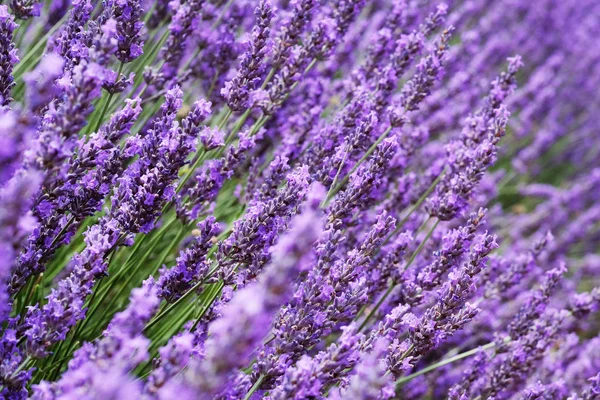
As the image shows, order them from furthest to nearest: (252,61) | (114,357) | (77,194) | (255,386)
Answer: (252,61) < (77,194) < (255,386) < (114,357)

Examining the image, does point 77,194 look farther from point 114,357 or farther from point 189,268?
point 114,357

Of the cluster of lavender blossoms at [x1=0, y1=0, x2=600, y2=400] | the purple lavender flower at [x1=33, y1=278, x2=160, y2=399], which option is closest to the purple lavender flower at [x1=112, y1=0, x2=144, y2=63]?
the cluster of lavender blossoms at [x1=0, y1=0, x2=600, y2=400]

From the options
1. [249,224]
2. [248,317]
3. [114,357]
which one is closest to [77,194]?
[249,224]

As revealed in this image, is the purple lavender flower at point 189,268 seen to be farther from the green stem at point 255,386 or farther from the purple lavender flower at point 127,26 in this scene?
the purple lavender flower at point 127,26

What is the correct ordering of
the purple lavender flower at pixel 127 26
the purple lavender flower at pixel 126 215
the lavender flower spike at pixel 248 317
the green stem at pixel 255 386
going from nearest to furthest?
the lavender flower spike at pixel 248 317
the purple lavender flower at pixel 126 215
the green stem at pixel 255 386
the purple lavender flower at pixel 127 26

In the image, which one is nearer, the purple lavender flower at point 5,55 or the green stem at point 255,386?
the green stem at point 255,386

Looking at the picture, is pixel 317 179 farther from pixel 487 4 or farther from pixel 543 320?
pixel 487 4

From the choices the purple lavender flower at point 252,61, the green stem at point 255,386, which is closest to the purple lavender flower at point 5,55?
the purple lavender flower at point 252,61

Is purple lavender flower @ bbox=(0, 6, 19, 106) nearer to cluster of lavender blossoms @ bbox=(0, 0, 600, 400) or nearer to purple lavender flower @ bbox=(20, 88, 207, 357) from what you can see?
cluster of lavender blossoms @ bbox=(0, 0, 600, 400)
